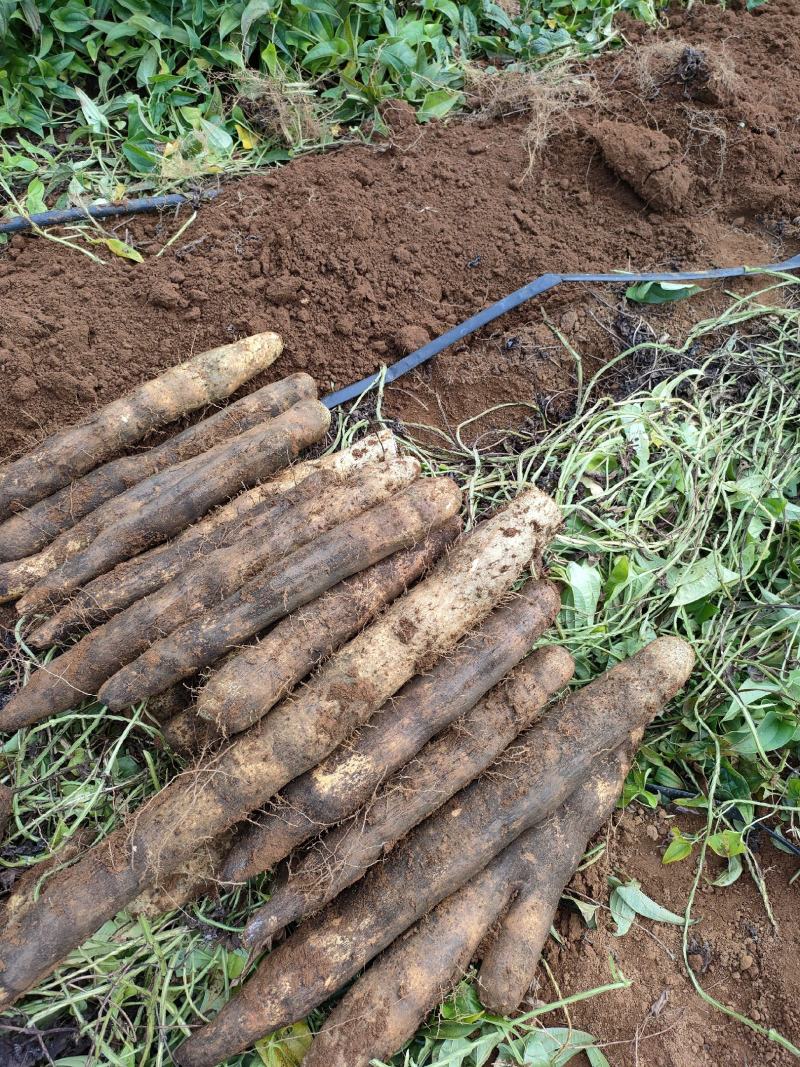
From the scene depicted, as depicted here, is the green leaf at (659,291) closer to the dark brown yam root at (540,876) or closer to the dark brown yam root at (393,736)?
the dark brown yam root at (393,736)

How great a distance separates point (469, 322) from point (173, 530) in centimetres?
153

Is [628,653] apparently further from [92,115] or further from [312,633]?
[92,115]

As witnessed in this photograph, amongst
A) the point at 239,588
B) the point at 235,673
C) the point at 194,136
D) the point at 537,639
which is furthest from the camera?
the point at 194,136

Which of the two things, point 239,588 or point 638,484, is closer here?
point 239,588

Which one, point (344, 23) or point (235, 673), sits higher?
point (344, 23)

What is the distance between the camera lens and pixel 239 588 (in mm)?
2238

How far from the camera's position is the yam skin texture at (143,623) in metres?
2.22

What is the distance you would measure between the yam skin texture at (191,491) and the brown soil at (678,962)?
170cm

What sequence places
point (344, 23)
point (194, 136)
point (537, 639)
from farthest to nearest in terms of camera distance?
point (344, 23) → point (194, 136) → point (537, 639)

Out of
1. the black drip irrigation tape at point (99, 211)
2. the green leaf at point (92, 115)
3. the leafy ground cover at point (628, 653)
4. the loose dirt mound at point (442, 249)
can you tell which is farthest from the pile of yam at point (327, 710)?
the green leaf at point (92, 115)

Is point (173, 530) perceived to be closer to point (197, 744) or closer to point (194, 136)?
point (197, 744)

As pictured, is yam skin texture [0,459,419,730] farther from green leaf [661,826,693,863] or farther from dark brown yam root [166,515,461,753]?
green leaf [661,826,693,863]

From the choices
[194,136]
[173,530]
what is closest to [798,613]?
[173,530]

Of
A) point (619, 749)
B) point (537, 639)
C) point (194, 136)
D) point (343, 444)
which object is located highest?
point (194, 136)
